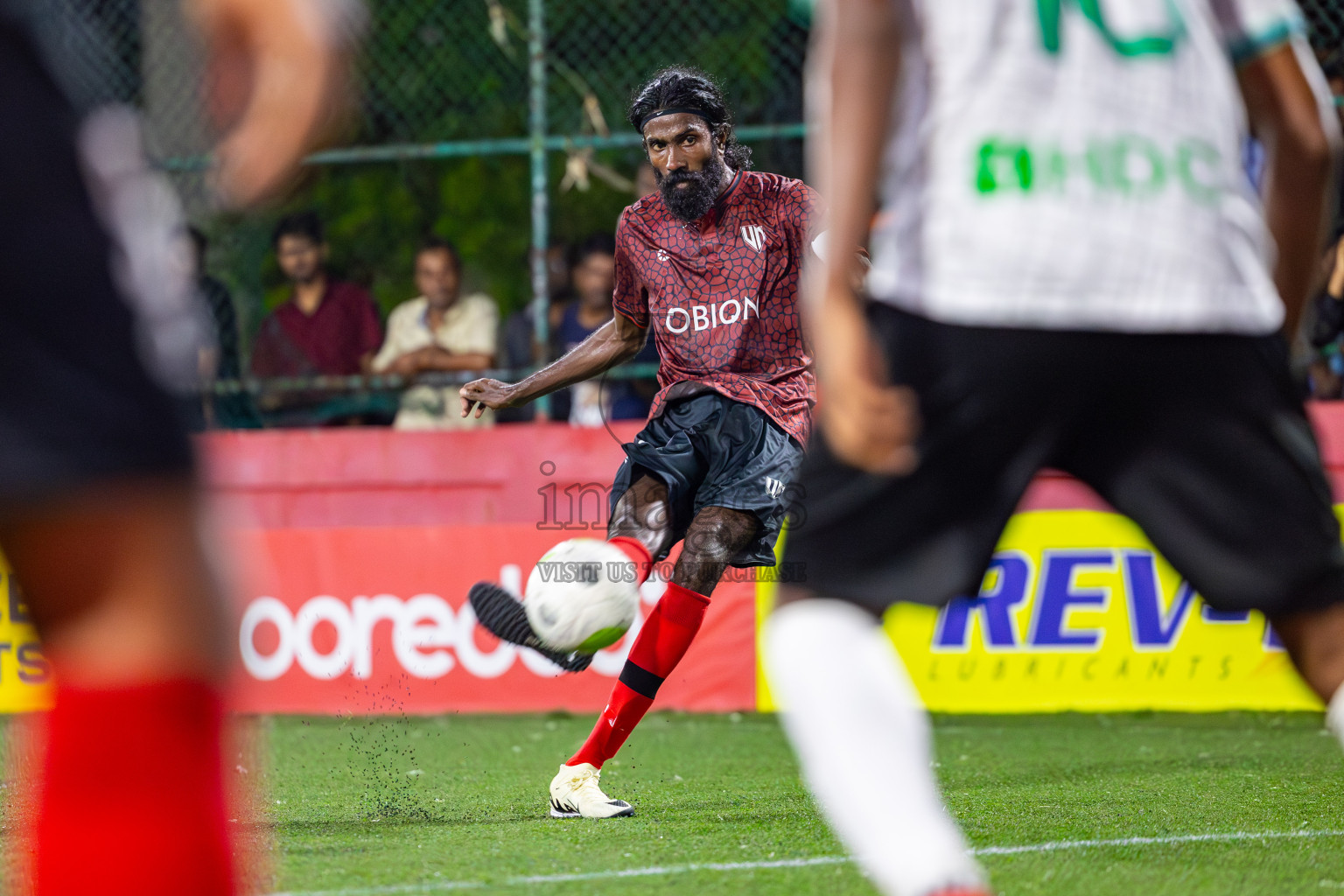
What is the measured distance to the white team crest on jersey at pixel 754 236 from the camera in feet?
17.2

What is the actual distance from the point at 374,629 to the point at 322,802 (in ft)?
11.1

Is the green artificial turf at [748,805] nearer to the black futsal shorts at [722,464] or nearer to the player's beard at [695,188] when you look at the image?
the black futsal shorts at [722,464]

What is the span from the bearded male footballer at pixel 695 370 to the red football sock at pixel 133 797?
3.14 metres

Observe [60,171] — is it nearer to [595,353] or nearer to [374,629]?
[595,353]

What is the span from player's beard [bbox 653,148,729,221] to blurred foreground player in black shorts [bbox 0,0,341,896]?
359 cm

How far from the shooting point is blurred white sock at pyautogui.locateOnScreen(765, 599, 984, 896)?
83.4 inches

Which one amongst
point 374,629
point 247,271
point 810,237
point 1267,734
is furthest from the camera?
point 247,271

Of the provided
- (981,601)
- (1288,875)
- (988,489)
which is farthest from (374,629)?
(988,489)

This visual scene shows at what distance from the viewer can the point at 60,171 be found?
1680mm

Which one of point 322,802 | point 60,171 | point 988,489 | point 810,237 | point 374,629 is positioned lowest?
point 374,629

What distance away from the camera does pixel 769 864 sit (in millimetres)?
4094

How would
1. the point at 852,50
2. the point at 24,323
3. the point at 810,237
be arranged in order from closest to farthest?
the point at 24,323 → the point at 852,50 → the point at 810,237

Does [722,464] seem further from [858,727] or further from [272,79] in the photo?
[272,79]

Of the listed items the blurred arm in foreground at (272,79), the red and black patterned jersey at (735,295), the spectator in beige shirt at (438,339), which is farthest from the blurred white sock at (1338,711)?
the spectator in beige shirt at (438,339)
